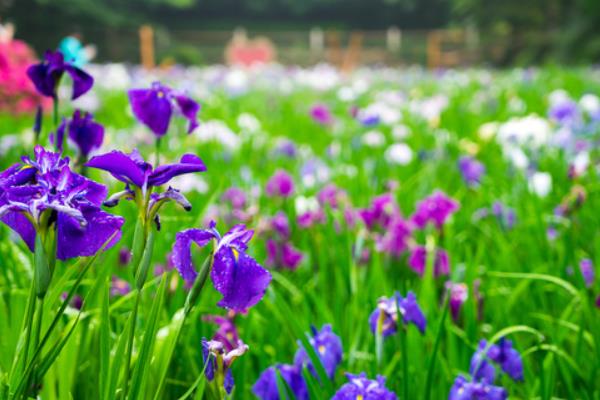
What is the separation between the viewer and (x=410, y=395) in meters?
1.02

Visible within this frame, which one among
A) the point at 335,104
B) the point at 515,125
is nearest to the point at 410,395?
the point at 515,125

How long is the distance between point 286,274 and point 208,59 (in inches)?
1228

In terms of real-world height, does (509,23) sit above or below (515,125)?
above

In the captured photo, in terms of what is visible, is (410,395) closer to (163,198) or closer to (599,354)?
(599,354)

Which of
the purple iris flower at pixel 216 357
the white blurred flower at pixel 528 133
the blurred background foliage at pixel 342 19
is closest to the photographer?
the purple iris flower at pixel 216 357

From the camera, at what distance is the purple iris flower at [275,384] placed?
3.19 feet

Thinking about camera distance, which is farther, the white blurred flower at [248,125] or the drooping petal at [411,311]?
the white blurred flower at [248,125]

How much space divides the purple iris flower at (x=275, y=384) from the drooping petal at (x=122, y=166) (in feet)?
1.45

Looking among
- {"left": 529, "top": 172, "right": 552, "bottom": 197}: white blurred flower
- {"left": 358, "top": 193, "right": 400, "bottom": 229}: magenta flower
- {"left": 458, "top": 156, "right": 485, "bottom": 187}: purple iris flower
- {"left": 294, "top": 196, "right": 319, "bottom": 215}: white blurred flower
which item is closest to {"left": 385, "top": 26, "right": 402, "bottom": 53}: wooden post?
{"left": 458, "top": 156, "right": 485, "bottom": 187}: purple iris flower

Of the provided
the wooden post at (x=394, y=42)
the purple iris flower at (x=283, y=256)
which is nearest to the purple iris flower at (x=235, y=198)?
the purple iris flower at (x=283, y=256)

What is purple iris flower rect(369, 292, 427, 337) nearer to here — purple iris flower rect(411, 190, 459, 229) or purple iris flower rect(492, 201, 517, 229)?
purple iris flower rect(411, 190, 459, 229)

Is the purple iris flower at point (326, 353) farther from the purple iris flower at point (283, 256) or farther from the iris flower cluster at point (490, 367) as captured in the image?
the purple iris flower at point (283, 256)

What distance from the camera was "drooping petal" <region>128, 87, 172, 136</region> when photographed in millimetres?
1070

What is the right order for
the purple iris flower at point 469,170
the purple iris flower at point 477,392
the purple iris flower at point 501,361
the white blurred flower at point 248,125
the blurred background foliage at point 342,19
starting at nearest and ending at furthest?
the purple iris flower at point 477,392
the purple iris flower at point 501,361
the purple iris flower at point 469,170
the white blurred flower at point 248,125
the blurred background foliage at point 342,19
